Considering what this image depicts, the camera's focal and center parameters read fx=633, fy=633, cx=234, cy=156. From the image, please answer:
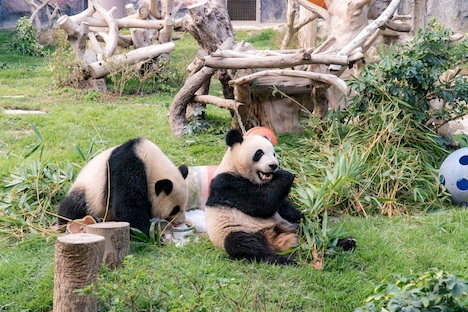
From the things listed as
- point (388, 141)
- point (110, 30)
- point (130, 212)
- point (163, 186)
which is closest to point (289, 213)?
point (163, 186)

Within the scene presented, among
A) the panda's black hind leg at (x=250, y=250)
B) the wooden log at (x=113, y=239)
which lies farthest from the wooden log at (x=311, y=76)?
the wooden log at (x=113, y=239)

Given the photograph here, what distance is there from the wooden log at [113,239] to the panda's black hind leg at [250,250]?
72cm

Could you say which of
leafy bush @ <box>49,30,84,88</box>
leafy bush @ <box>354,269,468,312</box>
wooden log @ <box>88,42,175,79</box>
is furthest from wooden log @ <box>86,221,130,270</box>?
leafy bush @ <box>49,30,84,88</box>

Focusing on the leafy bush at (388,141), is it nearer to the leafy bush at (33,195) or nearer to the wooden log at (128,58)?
the leafy bush at (33,195)

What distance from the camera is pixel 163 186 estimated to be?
4707 mm

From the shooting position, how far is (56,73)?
10.1 metres

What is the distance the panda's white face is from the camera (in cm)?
443

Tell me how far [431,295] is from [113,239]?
2.06 m

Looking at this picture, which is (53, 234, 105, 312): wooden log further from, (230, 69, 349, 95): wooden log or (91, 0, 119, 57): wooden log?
(91, 0, 119, 57): wooden log

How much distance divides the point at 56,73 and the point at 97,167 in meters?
5.78

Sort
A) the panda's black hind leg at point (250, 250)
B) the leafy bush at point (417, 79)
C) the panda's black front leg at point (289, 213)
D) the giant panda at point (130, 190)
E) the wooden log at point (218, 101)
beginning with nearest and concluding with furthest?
1. the panda's black hind leg at point (250, 250)
2. the giant panda at point (130, 190)
3. the panda's black front leg at point (289, 213)
4. the leafy bush at point (417, 79)
5. the wooden log at point (218, 101)

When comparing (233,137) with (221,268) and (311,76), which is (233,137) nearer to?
(221,268)

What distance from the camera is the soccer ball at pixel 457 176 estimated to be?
215 inches

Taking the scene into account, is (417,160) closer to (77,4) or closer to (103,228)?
(103,228)
